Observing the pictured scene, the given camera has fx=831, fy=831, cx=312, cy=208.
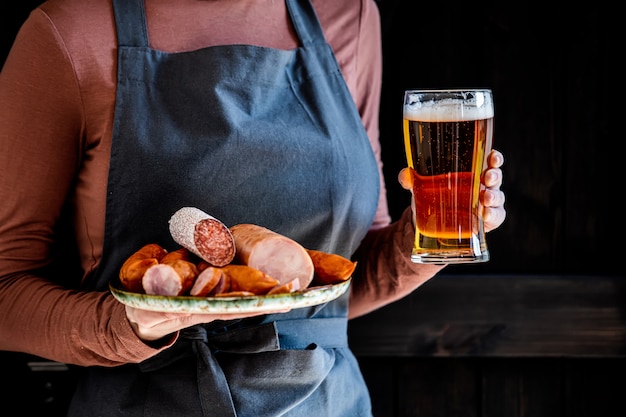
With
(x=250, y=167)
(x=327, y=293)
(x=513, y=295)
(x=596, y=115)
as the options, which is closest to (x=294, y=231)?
(x=250, y=167)

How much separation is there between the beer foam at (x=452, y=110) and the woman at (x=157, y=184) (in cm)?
10

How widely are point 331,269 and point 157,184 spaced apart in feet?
1.14

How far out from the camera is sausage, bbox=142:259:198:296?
3.16 ft

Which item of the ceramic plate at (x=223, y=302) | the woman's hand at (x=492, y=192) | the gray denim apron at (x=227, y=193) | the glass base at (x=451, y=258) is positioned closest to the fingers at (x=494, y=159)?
the woman's hand at (x=492, y=192)

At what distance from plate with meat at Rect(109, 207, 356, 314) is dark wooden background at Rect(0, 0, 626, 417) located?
2.89 ft

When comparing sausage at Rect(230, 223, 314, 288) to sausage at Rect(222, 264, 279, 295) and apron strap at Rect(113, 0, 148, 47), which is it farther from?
apron strap at Rect(113, 0, 148, 47)

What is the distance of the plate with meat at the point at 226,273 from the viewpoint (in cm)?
93

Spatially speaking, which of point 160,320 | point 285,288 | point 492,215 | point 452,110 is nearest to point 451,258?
point 492,215

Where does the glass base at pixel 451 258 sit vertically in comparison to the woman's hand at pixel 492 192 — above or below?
below

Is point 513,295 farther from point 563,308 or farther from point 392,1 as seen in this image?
point 392,1

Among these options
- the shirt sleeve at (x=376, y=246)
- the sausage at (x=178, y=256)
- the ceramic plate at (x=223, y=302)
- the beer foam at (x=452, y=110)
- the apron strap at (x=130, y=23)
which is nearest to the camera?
the ceramic plate at (x=223, y=302)

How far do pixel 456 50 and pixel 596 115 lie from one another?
357mm

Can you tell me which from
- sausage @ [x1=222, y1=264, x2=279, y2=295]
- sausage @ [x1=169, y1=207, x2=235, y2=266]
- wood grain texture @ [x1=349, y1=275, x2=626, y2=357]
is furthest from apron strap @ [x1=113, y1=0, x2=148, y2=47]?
wood grain texture @ [x1=349, y1=275, x2=626, y2=357]

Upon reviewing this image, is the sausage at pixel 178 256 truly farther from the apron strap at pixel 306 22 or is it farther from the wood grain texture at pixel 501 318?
the wood grain texture at pixel 501 318
